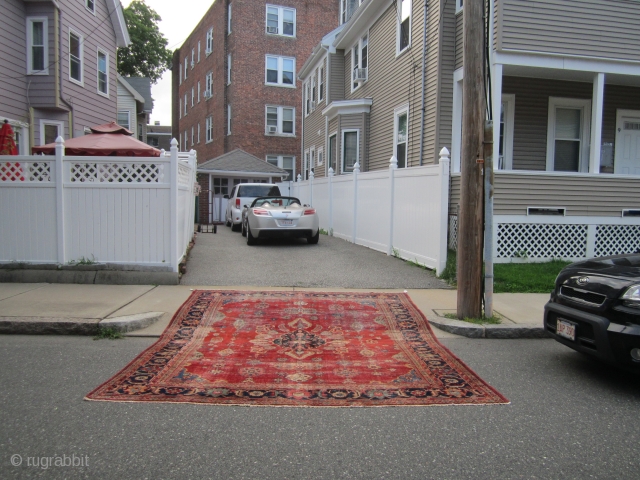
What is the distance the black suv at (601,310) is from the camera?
14.8 ft

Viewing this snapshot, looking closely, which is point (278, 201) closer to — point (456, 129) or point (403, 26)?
point (456, 129)

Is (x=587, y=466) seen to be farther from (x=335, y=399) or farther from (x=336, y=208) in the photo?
(x=336, y=208)

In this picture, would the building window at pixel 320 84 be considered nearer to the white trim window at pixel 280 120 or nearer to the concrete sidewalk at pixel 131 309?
the white trim window at pixel 280 120

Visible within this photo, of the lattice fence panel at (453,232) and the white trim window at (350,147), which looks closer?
the lattice fence panel at (453,232)

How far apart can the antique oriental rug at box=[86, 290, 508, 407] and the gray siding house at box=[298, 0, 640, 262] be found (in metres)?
4.38

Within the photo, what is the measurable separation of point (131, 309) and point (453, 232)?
7.38 meters

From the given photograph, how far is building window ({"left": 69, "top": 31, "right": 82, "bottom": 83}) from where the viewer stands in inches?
671

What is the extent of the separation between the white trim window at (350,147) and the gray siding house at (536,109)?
1.11 meters

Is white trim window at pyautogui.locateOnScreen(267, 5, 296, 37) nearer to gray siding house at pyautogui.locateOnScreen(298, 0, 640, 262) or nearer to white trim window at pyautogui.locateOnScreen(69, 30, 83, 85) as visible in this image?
gray siding house at pyautogui.locateOnScreen(298, 0, 640, 262)

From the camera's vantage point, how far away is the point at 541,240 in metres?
11.3

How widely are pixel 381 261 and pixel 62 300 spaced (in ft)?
20.3

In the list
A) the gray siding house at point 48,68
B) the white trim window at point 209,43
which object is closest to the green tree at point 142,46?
the white trim window at point 209,43

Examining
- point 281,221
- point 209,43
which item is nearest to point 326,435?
point 281,221

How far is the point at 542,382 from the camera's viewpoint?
16.4ft
